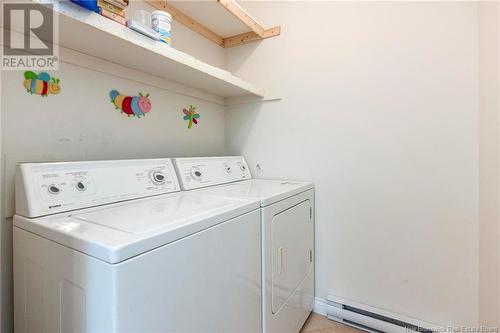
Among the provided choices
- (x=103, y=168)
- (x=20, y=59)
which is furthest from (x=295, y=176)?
(x=20, y=59)

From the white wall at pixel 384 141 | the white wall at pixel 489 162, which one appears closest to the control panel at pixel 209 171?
the white wall at pixel 384 141

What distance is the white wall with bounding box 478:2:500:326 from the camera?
1190 millimetres

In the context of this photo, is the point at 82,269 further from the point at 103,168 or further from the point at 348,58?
the point at 348,58

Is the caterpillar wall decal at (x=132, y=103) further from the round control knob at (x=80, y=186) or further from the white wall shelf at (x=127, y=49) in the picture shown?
the round control knob at (x=80, y=186)

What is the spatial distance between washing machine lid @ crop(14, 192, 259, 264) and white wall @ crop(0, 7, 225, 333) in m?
0.30

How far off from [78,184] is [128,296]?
1.95ft

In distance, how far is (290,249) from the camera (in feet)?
4.87

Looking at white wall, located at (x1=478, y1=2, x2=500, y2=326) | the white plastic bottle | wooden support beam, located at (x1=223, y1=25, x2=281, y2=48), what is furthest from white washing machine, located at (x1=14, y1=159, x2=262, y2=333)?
wooden support beam, located at (x1=223, y1=25, x2=281, y2=48)

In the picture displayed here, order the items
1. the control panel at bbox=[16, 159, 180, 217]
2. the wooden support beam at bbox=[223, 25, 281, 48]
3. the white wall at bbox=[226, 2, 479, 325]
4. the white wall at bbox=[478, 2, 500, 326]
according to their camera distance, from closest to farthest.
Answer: the control panel at bbox=[16, 159, 180, 217], the white wall at bbox=[478, 2, 500, 326], the white wall at bbox=[226, 2, 479, 325], the wooden support beam at bbox=[223, 25, 281, 48]

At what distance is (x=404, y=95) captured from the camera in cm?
159

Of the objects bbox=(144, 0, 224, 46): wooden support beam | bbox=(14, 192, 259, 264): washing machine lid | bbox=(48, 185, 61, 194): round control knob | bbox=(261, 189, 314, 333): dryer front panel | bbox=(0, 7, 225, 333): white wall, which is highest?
bbox=(144, 0, 224, 46): wooden support beam

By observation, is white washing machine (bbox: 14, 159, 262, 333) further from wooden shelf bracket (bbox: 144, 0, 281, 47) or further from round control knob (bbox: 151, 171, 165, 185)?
wooden shelf bracket (bbox: 144, 0, 281, 47)

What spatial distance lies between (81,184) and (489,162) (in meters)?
1.91

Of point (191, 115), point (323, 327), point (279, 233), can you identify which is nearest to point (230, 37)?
point (191, 115)
